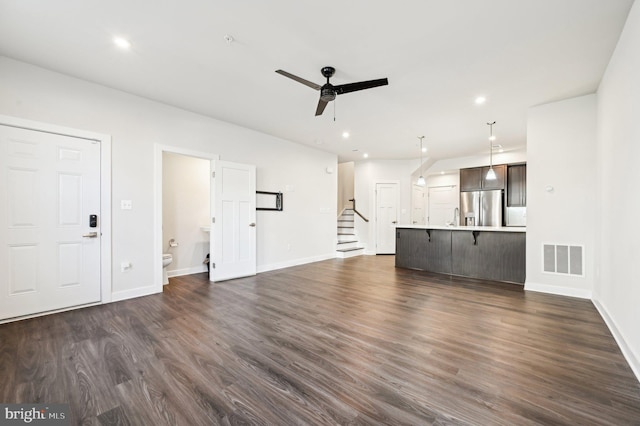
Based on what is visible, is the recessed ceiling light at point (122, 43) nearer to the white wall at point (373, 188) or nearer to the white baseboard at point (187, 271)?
the white baseboard at point (187, 271)

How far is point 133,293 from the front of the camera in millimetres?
3822

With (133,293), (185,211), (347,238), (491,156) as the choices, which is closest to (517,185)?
(491,156)

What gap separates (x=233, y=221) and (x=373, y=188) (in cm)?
476

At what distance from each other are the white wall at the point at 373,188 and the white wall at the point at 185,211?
463cm

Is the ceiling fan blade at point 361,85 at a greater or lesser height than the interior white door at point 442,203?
greater

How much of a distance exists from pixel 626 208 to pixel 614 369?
1.31 m

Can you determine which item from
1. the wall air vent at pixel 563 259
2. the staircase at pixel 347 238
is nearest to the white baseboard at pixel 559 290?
the wall air vent at pixel 563 259

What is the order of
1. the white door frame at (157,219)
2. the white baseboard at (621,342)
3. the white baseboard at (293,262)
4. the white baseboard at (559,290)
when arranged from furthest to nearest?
the white baseboard at (293,262) < the white door frame at (157,219) < the white baseboard at (559,290) < the white baseboard at (621,342)

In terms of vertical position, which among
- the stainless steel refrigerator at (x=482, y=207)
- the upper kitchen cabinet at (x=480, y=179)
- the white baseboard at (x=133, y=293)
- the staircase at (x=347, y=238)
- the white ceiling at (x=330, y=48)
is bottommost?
the white baseboard at (x=133, y=293)

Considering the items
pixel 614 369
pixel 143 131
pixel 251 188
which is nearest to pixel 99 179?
pixel 143 131

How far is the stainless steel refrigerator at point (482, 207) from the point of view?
693cm

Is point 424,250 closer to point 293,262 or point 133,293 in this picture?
point 293,262

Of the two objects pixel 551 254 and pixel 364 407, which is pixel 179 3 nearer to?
pixel 364 407

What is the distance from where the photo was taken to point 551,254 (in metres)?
4.05
